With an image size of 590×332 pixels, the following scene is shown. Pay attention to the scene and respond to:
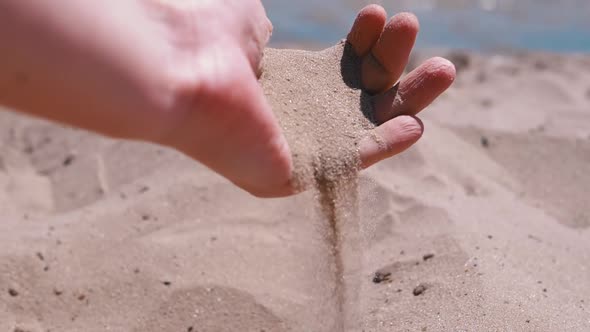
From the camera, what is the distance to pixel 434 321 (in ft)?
6.33

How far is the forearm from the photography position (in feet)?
4.22

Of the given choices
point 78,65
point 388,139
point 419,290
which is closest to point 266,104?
point 388,139

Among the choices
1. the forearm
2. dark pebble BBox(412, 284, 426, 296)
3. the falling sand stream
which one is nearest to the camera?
the forearm

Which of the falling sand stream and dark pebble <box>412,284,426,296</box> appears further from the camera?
dark pebble <box>412,284,426,296</box>

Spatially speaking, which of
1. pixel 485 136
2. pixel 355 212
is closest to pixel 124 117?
pixel 355 212

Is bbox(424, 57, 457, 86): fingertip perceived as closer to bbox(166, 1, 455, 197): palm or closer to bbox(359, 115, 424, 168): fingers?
bbox(166, 1, 455, 197): palm

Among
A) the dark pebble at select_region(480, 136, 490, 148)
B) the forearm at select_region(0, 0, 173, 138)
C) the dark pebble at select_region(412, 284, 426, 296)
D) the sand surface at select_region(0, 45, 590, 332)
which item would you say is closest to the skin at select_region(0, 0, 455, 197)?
the forearm at select_region(0, 0, 173, 138)

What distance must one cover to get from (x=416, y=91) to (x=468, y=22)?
5.25 m

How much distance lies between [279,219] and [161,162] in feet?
2.75

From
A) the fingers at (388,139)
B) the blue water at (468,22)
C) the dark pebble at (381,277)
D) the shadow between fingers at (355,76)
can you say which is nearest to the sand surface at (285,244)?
the dark pebble at (381,277)

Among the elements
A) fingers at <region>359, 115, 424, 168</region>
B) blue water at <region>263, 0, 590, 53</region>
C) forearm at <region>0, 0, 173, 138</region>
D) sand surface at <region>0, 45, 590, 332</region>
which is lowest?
blue water at <region>263, 0, 590, 53</region>

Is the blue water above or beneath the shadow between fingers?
beneath

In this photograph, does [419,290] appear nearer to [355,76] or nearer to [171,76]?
[355,76]

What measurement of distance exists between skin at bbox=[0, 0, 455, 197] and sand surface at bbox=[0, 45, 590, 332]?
252mm
